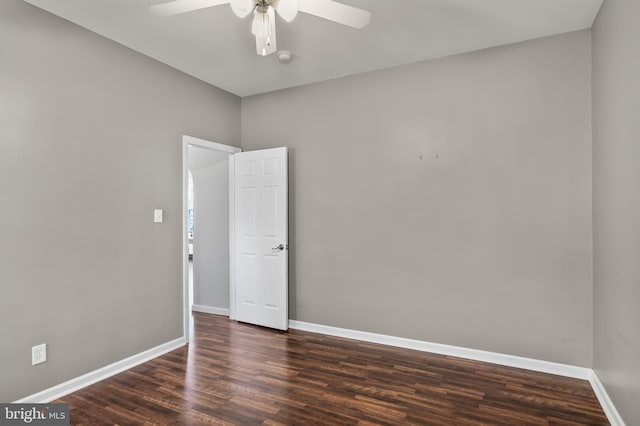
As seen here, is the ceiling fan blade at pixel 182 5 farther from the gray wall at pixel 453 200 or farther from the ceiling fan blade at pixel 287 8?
the gray wall at pixel 453 200

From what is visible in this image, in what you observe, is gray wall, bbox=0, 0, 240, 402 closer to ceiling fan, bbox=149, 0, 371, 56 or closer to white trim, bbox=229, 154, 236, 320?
white trim, bbox=229, 154, 236, 320

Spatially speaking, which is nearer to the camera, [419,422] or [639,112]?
[639,112]

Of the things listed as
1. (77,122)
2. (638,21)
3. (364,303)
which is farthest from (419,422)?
(77,122)

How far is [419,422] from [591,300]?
5.89 feet

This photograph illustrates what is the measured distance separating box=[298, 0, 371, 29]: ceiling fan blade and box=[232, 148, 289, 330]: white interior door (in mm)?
2171

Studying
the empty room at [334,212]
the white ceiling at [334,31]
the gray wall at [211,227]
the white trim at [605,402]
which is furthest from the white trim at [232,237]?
the white trim at [605,402]

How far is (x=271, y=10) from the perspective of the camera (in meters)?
2.14

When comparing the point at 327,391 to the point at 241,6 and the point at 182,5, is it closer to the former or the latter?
the point at 241,6

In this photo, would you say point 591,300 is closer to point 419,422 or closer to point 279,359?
point 419,422

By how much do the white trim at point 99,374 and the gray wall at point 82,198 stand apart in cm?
5

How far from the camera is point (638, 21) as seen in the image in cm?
191

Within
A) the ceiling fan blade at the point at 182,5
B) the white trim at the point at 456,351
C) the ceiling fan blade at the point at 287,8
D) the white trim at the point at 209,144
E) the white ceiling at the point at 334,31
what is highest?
the white ceiling at the point at 334,31

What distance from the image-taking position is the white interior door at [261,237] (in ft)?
13.7

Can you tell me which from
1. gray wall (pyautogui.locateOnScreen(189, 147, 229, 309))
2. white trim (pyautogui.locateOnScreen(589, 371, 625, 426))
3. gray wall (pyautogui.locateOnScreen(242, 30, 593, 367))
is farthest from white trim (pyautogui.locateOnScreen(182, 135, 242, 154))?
white trim (pyautogui.locateOnScreen(589, 371, 625, 426))
